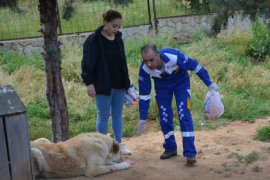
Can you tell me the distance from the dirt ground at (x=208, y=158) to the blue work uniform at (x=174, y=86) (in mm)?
287

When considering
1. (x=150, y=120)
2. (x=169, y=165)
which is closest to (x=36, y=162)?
(x=169, y=165)

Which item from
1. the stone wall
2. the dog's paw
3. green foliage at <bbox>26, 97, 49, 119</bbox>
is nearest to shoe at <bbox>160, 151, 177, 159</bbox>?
the dog's paw

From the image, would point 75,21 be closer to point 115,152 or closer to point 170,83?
point 170,83

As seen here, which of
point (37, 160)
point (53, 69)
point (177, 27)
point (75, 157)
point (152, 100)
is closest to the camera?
point (37, 160)

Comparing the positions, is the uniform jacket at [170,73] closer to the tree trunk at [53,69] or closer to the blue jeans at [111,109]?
the blue jeans at [111,109]

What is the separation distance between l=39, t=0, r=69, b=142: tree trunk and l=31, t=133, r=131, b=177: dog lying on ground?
0.68 metres

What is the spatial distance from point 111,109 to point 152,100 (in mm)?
2604

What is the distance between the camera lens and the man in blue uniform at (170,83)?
538 centimetres

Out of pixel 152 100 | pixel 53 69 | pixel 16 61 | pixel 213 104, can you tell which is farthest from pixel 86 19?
pixel 213 104

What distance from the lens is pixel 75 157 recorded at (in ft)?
17.1

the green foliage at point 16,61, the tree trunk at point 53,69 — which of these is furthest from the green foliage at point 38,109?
the tree trunk at point 53,69

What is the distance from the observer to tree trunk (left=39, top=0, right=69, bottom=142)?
568 cm

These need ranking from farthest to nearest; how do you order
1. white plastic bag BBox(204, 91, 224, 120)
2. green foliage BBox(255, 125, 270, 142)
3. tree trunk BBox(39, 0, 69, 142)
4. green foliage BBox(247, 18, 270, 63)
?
1. green foliage BBox(247, 18, 270, 63)
2. green foliage BBox(255, 125, 270, 142)
3. tree trunk BBox(39, 0, 69, 142)
4. white plastic bag BBox(204, 91, 224, 120)

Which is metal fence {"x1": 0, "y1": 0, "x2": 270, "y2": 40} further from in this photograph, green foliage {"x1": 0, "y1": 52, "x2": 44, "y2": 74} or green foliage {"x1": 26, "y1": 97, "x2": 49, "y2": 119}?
green foliage {"x1": 26, "y1": 97, "x2": 49, "y2": 119}
